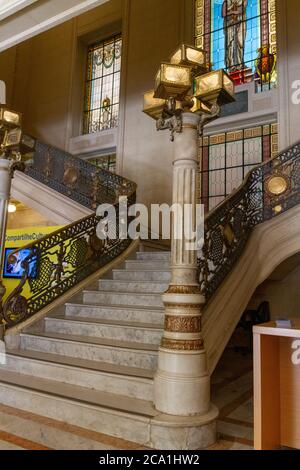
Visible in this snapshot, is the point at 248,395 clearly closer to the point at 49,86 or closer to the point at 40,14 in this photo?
the point at 40,14

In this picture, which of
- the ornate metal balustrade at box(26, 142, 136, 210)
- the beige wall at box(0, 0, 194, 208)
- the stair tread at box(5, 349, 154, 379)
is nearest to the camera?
the stair tread at box(5, 349, 154, 379)

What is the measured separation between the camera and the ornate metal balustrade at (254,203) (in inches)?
167

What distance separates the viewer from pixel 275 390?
2.76 m

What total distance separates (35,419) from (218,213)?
2699 mm

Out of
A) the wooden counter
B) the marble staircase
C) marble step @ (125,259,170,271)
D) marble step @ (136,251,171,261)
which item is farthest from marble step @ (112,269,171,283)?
the wooden counter

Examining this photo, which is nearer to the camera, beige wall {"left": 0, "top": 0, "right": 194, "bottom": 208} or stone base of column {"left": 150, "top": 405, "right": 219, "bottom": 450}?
stone base of column {"left": 150, "top": 405, "right": 219, "bottom": 450}

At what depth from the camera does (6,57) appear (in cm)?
1202

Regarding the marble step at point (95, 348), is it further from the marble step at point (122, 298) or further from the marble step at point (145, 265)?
the marble step at point (145, 265)

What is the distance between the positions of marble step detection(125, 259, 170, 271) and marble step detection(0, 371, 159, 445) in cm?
225

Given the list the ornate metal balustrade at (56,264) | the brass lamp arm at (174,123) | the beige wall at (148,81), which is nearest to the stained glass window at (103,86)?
the beige wall at (148,81)

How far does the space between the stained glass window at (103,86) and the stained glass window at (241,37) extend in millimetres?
2666

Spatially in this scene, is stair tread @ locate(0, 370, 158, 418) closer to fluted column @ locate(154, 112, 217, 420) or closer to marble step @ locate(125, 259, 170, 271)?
fluted column @ locate(154, 112, 217, 420)

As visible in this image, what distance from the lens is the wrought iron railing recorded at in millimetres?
4535
